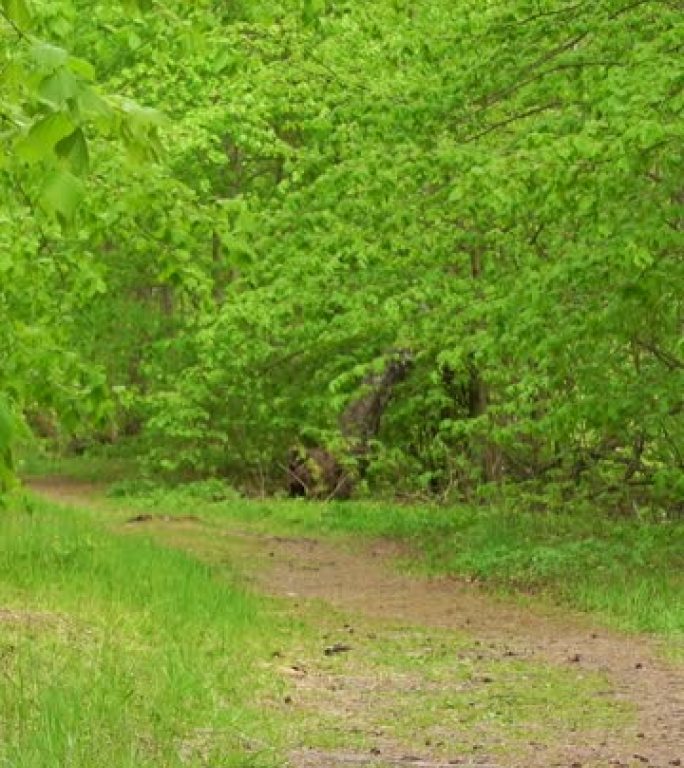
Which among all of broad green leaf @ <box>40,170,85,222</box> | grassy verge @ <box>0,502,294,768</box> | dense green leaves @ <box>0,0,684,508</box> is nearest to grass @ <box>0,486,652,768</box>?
grassy verge @ <box>0,502,294,768</box>

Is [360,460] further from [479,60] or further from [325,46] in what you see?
[479,60]

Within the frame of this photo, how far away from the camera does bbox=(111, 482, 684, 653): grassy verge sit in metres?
12.7

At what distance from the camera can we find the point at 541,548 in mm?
15125

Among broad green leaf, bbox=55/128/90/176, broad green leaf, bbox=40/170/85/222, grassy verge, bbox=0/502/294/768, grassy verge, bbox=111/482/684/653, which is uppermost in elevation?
broad green leaf, bbox=55/128/90/176

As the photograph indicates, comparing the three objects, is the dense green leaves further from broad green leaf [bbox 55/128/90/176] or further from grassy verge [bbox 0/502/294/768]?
grassy verge [bbox 0/502/294/768]

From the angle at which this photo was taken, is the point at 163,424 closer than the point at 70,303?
No

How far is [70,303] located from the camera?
35.7 feet

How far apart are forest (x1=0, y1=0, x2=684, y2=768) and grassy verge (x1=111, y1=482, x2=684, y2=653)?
0.21 feet

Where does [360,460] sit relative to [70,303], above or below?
below

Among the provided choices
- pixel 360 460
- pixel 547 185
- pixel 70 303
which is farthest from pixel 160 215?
pixel 360 460

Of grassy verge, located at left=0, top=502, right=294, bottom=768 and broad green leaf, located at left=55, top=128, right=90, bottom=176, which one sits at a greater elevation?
broad green leaf, located at left=55, top=128, right=90, bottom=176

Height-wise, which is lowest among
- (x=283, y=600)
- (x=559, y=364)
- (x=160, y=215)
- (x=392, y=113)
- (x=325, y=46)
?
(x=283, y=600)

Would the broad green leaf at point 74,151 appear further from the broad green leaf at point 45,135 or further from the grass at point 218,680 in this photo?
the grass at point 218,680

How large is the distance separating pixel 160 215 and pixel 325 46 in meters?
10.8
